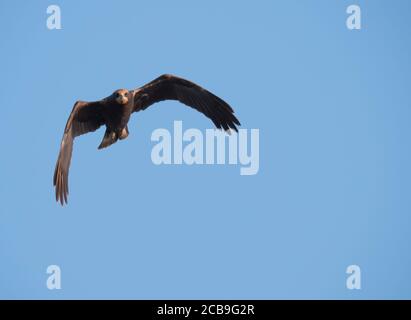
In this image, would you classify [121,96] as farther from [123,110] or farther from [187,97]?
[187,97]

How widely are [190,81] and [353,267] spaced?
5.55 m

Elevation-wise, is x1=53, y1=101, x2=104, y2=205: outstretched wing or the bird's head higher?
the bird's head

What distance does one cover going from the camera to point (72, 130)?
15133 millimetres

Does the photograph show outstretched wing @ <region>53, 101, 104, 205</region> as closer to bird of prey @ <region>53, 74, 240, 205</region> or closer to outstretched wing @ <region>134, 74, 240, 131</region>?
bird of prey @ <region>53, 74, 240, 205</region>

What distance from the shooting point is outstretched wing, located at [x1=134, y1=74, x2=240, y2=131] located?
50.8ft

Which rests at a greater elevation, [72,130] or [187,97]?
[187,97]

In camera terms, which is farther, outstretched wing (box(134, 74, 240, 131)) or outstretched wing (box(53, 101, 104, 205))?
outstretched wing (box(134, 74, 240, 131))

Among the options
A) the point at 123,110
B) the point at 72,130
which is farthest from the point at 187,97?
the point at 72,130

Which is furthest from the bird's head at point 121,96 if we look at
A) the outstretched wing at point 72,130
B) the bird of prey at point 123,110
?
the outstretched wing at point 72,130

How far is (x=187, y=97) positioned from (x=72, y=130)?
1883 millimetres

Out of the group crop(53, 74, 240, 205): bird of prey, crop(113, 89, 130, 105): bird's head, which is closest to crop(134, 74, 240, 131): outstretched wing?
crop(53, 74, 240, 205): bird of prey
